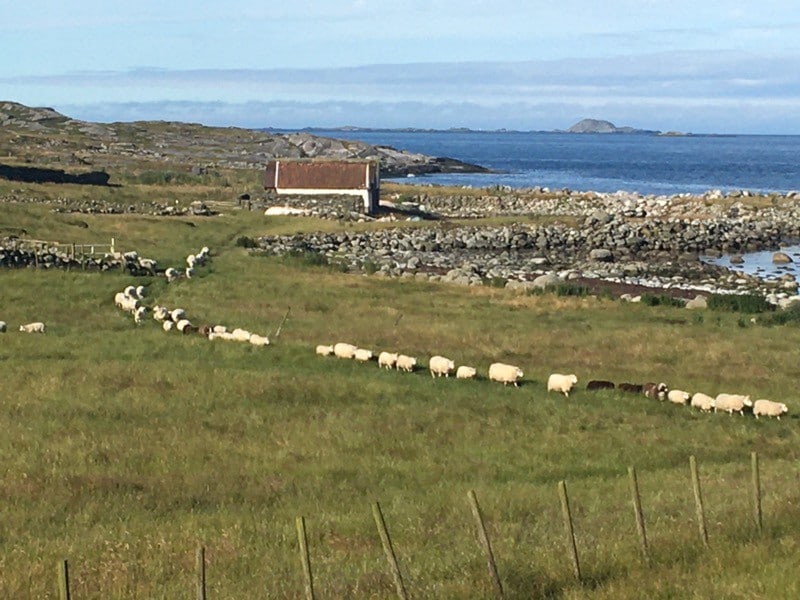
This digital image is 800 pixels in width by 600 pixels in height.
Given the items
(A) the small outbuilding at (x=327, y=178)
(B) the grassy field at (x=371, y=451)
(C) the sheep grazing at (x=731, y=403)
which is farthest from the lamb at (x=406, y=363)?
(A) the small outbuilding at (x=327, y=178)

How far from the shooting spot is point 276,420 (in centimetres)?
2208

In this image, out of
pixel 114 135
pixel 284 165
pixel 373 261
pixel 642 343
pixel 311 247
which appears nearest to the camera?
pixel 642 343

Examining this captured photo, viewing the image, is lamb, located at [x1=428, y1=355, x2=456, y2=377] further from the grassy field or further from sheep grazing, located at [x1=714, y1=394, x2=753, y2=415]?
sheep grazing, located at [x1=714, y1=394, x2=753, y2=415]

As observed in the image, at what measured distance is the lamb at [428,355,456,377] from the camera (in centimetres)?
2755

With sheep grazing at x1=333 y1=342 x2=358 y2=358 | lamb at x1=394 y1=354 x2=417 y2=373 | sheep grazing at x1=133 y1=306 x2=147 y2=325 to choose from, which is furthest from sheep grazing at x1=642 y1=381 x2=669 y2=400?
sheep grazing at x1=133 y1=306 x2=147 y2=325

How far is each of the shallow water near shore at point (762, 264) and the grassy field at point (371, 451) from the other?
2290cm

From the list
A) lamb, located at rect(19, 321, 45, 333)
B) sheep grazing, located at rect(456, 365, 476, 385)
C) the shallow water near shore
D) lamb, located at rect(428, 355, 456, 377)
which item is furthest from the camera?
the shallow water near shore

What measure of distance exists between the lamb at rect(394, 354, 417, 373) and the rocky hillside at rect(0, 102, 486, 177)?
283 feet

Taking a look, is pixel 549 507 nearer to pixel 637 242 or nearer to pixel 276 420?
pixel 276 420

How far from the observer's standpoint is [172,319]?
3459 centimetres

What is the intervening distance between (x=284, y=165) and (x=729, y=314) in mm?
51010

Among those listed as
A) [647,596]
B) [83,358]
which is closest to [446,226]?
[83,358]

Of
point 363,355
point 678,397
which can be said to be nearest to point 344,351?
point 363,355

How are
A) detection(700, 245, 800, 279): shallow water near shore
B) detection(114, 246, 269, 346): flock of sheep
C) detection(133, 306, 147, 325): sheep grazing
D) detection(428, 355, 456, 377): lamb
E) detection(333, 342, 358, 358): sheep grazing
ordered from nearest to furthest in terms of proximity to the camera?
1. detection(428, 355, 456, 377): lamb
2. detection(333, 342, 358, 358): sheep grazing
3. detection(114, 246, 269, 346): flock of sheep
4. detection(133, 306, 147, 325): sheep grazing
5. detection(700, 245, 800, 279): shallow water near shore
